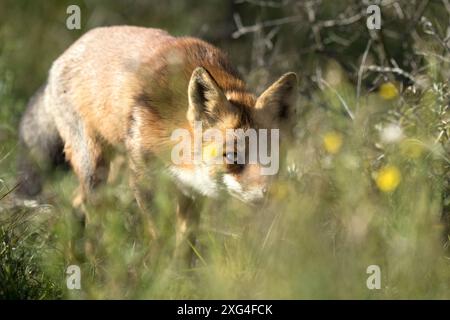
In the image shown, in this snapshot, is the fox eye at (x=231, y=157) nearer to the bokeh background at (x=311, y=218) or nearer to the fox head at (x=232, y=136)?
the fox head at (x=232, y=136)

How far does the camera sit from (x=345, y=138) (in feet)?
19.2

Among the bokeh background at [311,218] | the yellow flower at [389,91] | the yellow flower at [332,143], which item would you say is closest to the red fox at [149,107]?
the bokeh background at [311,218]

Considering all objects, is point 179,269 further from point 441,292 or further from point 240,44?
point 240,44

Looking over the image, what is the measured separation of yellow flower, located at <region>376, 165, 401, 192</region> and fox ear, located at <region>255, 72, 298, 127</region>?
0.80 metres

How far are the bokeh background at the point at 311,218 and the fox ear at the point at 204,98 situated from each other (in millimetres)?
583

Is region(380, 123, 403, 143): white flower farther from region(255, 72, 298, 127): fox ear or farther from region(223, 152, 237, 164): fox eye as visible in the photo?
region(223, 152, 237, 164): fox eye

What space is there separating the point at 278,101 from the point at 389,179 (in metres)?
0.94

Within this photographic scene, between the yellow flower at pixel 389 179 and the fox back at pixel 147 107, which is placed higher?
the fox back at pixel 147 107

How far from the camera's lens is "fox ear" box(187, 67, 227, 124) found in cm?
479

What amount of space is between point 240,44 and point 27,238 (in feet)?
18.8

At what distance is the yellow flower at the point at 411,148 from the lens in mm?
5067

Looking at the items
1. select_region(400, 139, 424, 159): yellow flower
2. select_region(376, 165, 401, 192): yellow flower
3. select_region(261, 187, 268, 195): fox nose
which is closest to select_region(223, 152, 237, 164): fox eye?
select_region(261, 187, 268, 195): fox nose

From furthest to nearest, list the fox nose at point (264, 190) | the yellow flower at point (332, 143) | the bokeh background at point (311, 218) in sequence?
the yellow flower at point (332, 143), the fox nose at point (264, 190), the bokeh background at point (311, 218)

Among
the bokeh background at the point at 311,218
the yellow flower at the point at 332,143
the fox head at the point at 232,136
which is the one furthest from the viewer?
the yellow flower at the point at 332,143
